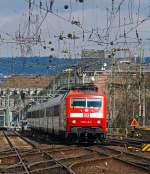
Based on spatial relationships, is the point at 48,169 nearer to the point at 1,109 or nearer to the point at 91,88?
the point at 91,88

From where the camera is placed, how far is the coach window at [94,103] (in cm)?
3381

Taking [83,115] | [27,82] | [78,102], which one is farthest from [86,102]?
[27,82]

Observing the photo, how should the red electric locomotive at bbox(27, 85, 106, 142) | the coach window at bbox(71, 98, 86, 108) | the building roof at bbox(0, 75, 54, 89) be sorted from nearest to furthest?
the red electric locomotive at bbox(27, 85, 106, 142) → the coach window at bbox(71, 98, 86, 108) → the building roof at bbox(0, 75, 54, 89)

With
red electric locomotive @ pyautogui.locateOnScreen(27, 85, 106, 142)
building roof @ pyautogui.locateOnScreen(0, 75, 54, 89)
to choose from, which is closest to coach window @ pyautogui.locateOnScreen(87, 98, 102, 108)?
red electric locomotive @ pyautogui.locateOnScreen(27, 85, 106, 142)

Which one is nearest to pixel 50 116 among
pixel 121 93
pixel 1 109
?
pixel 121 93

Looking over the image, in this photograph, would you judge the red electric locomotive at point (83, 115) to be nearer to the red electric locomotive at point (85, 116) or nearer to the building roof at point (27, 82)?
the red electric locomotive at point (85, 116)

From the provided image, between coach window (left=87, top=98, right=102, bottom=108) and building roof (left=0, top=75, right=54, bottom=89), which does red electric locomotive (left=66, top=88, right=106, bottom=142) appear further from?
building roof (left=0, top=75, right=54, bottom=89)

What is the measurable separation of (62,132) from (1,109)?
101m

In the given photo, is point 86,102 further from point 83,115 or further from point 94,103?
point 83,115

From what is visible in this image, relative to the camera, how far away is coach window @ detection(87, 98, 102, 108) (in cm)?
3381

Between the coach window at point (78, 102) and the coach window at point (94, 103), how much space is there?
26 cm

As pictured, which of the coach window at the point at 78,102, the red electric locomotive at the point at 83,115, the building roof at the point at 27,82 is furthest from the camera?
the building roof at the point at 27,82

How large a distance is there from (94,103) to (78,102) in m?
0.83

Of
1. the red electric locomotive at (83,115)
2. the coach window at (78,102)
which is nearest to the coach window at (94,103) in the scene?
the red electric locomotive at (83,115)
